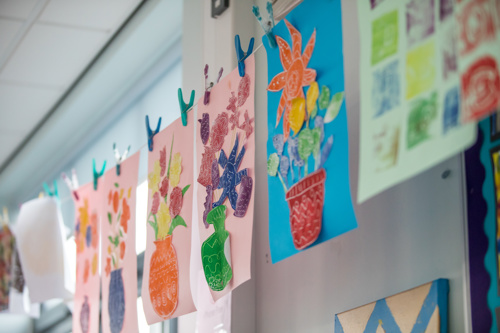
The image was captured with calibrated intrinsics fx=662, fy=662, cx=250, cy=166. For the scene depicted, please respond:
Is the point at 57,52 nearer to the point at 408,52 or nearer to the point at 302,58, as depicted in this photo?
the point at 302,58

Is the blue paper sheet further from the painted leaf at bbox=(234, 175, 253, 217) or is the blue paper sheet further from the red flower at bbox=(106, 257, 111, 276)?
the red flower at bbox=(106, 257, 111, 276)

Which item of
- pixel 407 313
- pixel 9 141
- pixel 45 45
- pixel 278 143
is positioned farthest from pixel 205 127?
pixel 9 141

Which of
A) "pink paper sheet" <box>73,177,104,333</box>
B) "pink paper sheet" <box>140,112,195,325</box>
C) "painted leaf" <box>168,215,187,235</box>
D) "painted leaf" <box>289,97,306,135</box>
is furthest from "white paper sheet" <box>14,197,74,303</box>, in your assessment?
"painted leaf" <box>289,97,306,135</box>

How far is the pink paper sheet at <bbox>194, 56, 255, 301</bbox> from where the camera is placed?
5.45 feet

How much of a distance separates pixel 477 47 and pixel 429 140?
0.16m

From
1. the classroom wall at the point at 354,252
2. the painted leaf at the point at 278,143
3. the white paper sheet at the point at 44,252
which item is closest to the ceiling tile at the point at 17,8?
the white paper sheet at the point at 44,252

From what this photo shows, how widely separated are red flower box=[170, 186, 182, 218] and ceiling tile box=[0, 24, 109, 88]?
1.47 meters

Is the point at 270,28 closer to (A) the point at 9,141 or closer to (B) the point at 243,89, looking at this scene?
(B) the point at 243,89

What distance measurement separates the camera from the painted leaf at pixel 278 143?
156 cm

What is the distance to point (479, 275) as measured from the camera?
1269mm

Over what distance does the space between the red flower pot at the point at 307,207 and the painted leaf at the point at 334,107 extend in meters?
0.11

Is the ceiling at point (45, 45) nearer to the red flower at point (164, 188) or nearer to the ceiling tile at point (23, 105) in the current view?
the ceiling tile at point (23, 105)

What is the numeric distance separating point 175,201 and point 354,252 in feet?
2.00

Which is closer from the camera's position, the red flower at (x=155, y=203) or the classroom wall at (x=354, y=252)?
the classroom wall at (x=354, y=252)
